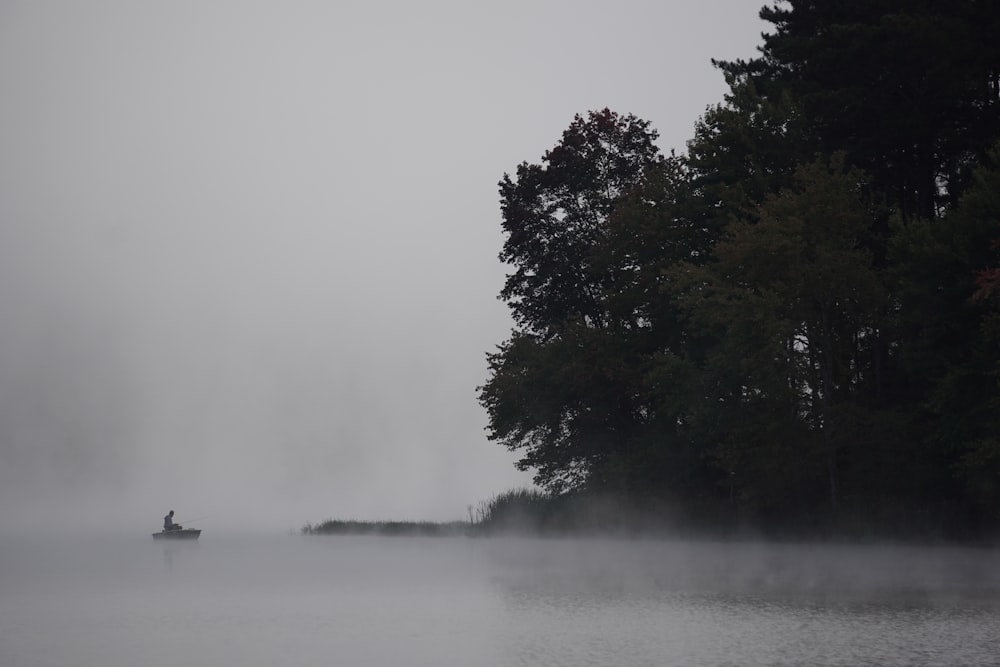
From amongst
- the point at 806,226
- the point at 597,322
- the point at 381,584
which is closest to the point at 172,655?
the point at 381,584

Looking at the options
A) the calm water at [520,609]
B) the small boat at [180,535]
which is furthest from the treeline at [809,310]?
the small boat at [180,535]

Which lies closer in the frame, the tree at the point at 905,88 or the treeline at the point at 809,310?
the treeline at the point at 809,310

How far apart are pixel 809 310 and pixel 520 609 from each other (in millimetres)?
25739

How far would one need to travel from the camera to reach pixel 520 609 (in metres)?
26.0

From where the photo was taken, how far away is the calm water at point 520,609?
19375mm

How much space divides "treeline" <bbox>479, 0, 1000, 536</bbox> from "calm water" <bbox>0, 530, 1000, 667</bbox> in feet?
14.0

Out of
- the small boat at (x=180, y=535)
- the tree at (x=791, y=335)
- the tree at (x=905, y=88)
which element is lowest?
the small boat at (x=180, y=535)

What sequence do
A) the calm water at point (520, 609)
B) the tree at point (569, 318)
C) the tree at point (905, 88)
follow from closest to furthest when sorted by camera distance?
1. the calm water at point (520, 609)
2. the tree at point (905, 88)
3. the tree at point (569, 318)

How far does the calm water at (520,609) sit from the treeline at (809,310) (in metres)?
4.26

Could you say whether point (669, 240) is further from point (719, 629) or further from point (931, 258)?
point (719, 629)

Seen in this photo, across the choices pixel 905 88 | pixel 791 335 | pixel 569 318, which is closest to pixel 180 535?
pixel 569 318

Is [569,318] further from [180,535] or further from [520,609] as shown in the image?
[520,609]

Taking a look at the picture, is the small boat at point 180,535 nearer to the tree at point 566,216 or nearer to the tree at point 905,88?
the tree at point 566,216

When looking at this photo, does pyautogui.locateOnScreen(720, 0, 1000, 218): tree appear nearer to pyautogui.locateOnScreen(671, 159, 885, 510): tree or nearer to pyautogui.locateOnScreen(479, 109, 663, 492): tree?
pyautogui.locateOnScreen(671, 159, 885, 510): tree
